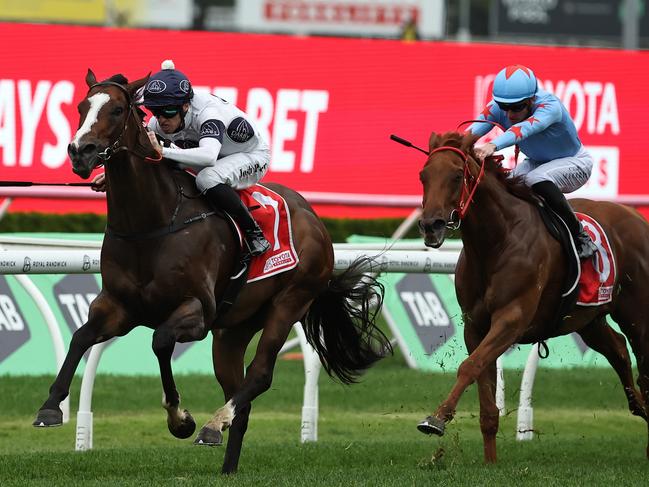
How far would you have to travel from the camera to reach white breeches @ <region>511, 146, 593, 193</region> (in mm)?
6324

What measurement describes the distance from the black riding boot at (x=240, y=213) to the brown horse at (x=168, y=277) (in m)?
0.06

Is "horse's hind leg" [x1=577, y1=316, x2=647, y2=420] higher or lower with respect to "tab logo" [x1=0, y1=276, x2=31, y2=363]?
higher

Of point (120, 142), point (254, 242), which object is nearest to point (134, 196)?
point (120, 142)

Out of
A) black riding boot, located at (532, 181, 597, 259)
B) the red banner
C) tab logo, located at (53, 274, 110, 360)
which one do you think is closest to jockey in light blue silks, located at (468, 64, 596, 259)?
black riding boot, located at (532, 181, 597, 259)

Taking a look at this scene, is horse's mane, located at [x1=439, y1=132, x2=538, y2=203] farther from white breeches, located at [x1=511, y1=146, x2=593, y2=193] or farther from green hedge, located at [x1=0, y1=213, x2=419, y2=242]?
green hedge, located at [x1=0, y1=213, x2=419, y2=242]

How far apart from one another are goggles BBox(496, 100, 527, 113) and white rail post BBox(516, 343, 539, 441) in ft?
5.33

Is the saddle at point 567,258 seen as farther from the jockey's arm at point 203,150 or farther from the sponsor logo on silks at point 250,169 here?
the jockey's arm at point 203,150

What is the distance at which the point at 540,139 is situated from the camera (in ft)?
21.2

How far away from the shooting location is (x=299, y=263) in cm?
615

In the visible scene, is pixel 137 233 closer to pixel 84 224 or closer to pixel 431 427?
pixel 431 427

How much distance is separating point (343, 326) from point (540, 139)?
1320 millimetres

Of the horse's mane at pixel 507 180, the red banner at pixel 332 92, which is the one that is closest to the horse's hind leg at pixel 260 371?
the horse's mane at pixel 507 180

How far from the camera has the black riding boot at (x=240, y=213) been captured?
5.72 meters

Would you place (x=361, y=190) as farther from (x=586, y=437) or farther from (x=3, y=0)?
(x=3, y=0)
